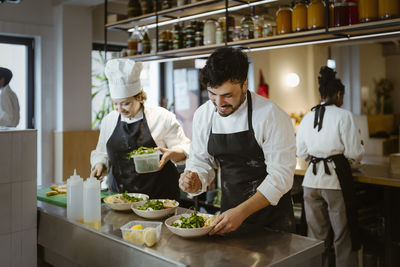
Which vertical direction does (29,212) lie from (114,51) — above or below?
below

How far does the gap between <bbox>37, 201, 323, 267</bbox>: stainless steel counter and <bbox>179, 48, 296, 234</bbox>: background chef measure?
0.10 metres

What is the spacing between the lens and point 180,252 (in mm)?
1647

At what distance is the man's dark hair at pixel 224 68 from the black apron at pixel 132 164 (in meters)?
1.04

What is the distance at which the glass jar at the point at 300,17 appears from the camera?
131 inches

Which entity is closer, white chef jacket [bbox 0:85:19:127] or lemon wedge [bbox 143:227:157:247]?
lemon wedge [bbox 143:227:157:247]

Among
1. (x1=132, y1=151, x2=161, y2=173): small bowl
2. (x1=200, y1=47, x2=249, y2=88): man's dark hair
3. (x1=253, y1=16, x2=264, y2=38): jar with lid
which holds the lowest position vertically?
(x1=132, y1=151, x2=161, y2=173): small bowl

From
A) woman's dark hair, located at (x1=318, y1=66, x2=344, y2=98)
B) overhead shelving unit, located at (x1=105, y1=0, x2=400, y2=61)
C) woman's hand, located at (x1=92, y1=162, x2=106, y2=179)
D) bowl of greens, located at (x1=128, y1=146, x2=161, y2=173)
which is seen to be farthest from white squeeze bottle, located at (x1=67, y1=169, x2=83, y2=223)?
woman's dark hair, located at (x1=318, y1=66, x2=344, y2=98)

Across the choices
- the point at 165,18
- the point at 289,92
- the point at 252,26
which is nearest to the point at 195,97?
the point at 289,92

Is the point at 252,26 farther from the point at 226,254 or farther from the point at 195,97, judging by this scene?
the point at 195,97

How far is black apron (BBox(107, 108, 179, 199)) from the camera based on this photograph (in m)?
2.83

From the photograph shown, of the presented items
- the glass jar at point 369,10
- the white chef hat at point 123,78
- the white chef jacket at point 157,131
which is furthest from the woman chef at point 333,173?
the white chef hat at point 123,78

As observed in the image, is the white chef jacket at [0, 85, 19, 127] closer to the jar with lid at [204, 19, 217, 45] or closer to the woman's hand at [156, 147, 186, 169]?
the jar with lid at [204, 19, 217, 45]

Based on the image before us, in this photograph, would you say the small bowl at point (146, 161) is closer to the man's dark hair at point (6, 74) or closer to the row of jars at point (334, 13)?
the row of jars at point (334, 13)

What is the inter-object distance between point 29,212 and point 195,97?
5.15 metres
